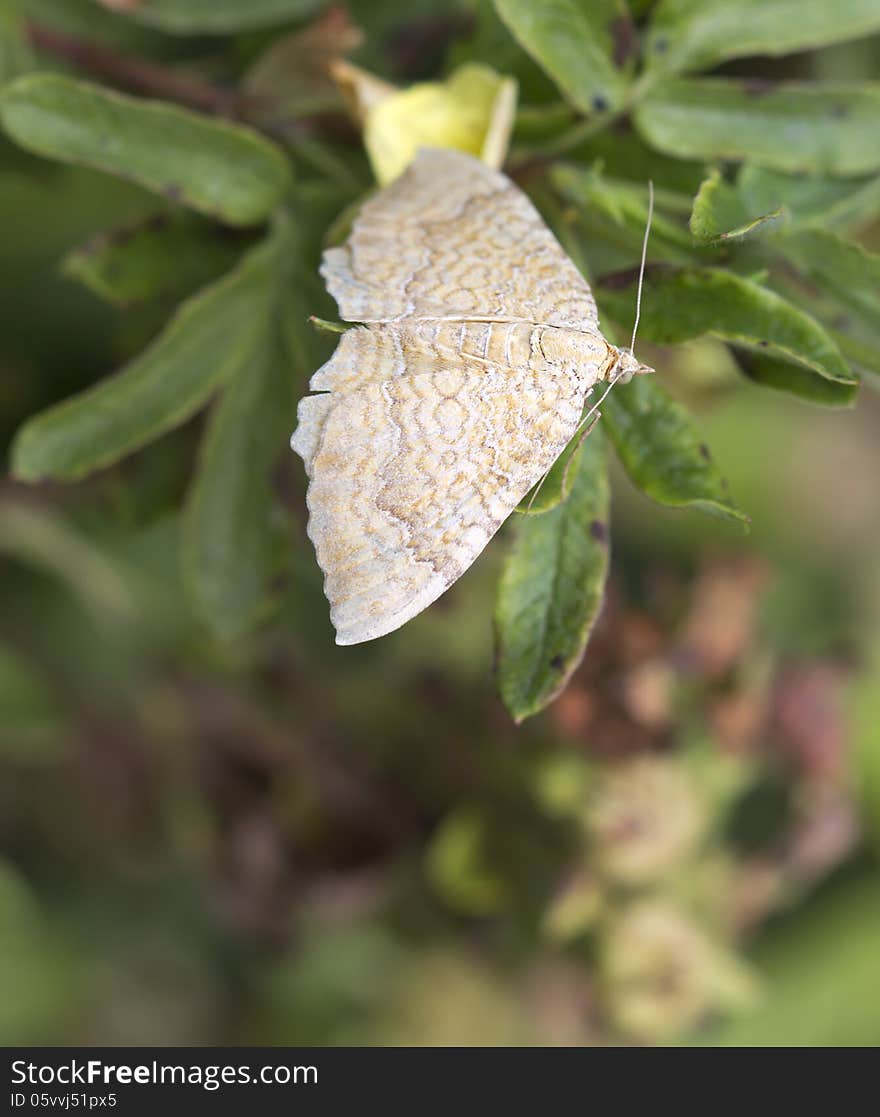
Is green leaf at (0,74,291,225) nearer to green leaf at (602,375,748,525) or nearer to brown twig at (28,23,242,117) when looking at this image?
brown twig at (28,23,242,117)

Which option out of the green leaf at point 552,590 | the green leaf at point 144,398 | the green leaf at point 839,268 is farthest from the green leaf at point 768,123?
the green leaf at point 144,398

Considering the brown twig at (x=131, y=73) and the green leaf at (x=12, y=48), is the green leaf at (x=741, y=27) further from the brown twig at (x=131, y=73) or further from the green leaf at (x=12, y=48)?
the green leaf at (x=12, y=48)

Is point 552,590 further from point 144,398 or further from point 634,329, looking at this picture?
point 144,398

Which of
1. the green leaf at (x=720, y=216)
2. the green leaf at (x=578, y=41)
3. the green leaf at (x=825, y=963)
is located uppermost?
the green leaf at (x=578, y=41)

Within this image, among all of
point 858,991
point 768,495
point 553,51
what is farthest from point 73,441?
point 858,991

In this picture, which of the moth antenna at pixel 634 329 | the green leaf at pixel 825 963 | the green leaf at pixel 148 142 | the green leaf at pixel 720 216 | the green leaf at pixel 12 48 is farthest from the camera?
the green leaf at pixel 825 963

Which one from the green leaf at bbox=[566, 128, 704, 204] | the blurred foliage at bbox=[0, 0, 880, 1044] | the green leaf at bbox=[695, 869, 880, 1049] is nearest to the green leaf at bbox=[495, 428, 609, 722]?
the blurred foliage at bbox=[0, 0, 880, 1044]

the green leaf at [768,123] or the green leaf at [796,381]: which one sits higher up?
the green leaf at [768,123]
